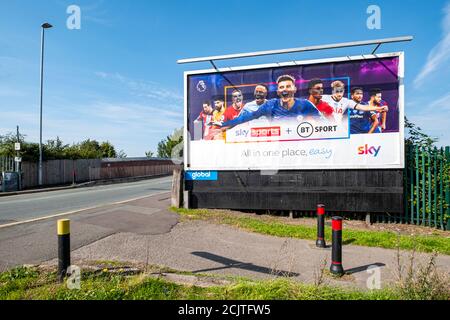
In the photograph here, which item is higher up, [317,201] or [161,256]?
[317,201]

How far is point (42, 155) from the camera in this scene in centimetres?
2141

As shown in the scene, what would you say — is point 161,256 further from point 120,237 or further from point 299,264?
point 299,264

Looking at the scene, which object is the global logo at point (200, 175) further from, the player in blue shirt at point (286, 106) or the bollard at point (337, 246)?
the bollard at point (337, 246)

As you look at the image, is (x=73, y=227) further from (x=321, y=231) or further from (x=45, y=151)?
(x=45, y=151)

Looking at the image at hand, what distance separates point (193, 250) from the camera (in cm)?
562

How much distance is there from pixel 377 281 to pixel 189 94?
24.7 feet

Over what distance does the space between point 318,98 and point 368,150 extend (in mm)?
2065

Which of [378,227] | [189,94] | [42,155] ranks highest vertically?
[189,94]

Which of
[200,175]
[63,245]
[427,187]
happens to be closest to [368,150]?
[427,187]

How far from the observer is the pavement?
466cm

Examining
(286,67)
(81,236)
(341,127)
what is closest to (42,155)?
(81,236)

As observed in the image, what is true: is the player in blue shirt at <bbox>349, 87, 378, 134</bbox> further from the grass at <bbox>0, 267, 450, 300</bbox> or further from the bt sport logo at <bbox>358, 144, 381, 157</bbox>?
the grass at <bbox>0, 267, 450, 300</bbox>

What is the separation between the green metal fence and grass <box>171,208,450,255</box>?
3.01ft

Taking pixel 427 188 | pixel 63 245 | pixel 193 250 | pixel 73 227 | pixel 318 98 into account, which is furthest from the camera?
pixel 318 98
